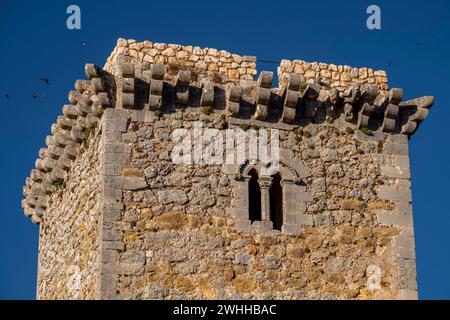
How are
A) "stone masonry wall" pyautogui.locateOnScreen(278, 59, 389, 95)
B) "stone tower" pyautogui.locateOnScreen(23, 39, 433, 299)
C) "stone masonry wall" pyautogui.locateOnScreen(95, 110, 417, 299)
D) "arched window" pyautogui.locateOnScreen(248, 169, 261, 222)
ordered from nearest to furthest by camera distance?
"stone masonry wall" pyautogui.locateOnScreen(95, 110, 417, 299) → "stone tower" pyautogui.locateOnScreen(23, 39, 433, 299) → "arched window" pyautogui.locateOnScreen(248, 169, 261, 222) → "stone masonry wall" pyautogui.locateOnScreen(278, 59, 389, 95)

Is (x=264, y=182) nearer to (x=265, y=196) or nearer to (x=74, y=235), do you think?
(x=265, y=196)

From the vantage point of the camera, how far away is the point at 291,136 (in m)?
25.0

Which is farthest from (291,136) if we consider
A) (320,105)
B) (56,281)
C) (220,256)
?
(56,281)

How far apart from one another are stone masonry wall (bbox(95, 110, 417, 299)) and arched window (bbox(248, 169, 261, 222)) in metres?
0.34

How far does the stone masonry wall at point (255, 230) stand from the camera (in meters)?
23.6

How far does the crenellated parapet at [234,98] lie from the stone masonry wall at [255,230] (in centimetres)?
20

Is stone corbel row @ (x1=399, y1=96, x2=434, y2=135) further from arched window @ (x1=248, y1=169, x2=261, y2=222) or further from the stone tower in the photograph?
arched window @ (x1=248, y1=169, x2=261, y2=222)

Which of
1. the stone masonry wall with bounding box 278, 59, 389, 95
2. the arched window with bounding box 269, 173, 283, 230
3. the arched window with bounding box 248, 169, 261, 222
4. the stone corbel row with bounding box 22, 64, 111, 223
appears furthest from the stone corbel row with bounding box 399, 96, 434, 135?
the stone corbel row with bounding box 22, 64, 111, 223

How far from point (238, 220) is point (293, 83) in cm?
225

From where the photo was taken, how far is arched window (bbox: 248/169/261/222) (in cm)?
2459

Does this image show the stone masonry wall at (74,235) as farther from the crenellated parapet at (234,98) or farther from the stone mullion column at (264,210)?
the stone mullion column at (264,210)

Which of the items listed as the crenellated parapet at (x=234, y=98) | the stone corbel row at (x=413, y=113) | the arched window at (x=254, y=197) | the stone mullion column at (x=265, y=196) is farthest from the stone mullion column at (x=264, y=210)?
the stone corbel row at (x=413, y=113)
